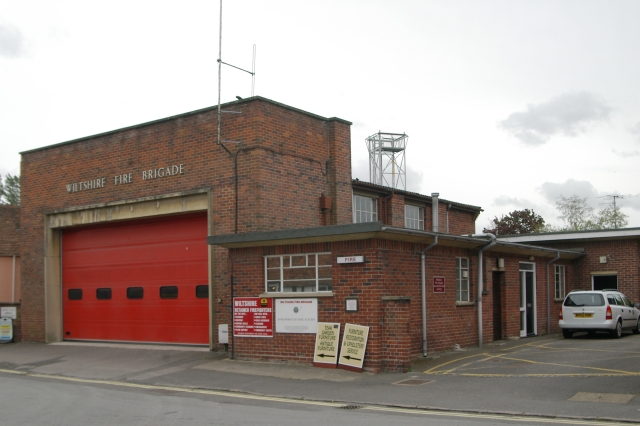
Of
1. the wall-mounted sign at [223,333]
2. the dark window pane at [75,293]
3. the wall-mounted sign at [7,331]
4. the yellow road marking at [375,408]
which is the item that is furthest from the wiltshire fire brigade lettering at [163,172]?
the wall-mounted sign at [7,331]

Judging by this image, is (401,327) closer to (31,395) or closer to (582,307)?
(31,395)

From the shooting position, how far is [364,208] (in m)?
25.4

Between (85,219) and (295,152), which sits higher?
(295,152)

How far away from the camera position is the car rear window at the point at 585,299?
20734 mm

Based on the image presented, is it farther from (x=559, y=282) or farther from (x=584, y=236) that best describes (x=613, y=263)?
(x=559, y=282)

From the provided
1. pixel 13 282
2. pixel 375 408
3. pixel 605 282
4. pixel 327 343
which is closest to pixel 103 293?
pixel 13 282

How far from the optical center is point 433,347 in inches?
670

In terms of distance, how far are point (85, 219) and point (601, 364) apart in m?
15.6

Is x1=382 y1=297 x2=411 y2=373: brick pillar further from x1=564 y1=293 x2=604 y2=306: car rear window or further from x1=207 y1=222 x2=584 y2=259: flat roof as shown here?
x1=564 y1=293 x2=604 y2=306: car rear window

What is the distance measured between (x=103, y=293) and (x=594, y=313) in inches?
607

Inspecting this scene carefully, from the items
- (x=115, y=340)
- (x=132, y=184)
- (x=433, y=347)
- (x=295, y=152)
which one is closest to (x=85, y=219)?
(x=132, y=184)

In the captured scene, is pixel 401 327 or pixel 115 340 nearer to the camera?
pixel 401 327

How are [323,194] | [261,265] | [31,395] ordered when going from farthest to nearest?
[323,194]
[261,265]
[31,395]

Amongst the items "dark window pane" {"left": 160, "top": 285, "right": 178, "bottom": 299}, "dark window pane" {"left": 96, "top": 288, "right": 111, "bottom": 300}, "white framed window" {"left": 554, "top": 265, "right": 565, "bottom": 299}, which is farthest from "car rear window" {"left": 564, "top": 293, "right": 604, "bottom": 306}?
"dark window pane" {"left": 96, "top": 288, "right": 111, "bottom": 300}
